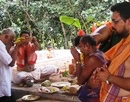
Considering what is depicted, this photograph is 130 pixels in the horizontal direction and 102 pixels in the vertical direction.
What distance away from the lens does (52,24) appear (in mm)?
9156

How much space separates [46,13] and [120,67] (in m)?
7.34

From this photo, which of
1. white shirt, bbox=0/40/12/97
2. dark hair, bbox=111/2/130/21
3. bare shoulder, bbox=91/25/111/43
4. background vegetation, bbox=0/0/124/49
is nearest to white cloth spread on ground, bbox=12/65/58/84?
white shirt, bbox=0/40/12/97

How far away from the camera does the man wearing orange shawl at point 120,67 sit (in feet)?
5.84

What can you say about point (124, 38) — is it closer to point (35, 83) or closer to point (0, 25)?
point (35, 83)

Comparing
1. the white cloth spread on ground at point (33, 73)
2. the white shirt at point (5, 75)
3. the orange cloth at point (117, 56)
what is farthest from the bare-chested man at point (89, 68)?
the white cloth spread on ground at point (33, 73)

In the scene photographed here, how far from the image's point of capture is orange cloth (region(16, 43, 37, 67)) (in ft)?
15.5

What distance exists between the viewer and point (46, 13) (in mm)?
8977

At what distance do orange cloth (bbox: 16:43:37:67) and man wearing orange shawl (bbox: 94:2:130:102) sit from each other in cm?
297

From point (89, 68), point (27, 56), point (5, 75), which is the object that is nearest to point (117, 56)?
point (89, 68)

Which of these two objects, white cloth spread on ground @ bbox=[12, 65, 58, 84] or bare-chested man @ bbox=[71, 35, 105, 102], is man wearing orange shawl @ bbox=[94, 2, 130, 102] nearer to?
bare-chested man @ bbox=[71, 35, 105, 102]

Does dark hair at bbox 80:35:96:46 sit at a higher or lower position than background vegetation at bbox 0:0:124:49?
lower

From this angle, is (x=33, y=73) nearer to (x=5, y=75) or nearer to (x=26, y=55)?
(x=26, y=55)

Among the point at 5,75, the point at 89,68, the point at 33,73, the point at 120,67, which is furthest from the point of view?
the point at 33,73

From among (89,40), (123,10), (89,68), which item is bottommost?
(89,68)
